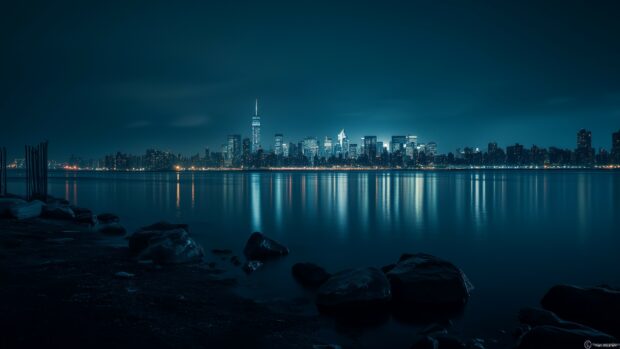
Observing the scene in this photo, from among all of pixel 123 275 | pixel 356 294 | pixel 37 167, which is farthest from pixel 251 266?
pixel 37 167

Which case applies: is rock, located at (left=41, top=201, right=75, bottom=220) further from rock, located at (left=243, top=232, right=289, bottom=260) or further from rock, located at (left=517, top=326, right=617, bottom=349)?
rock, located at (left=517, top=326, right=617, bottom=349)

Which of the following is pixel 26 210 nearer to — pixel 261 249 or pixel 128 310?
pixel 261 249

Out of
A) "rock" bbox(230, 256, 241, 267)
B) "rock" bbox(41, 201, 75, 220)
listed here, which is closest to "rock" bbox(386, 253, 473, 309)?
"rock" bbox(230, 256, 241, 267)

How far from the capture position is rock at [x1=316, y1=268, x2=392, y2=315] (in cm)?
1121

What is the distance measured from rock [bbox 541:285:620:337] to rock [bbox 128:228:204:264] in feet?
A: 43.3

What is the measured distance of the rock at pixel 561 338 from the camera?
7.72 meters

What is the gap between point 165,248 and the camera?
16141 mm

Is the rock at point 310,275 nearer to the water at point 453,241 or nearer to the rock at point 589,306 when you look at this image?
the water at point 453,241

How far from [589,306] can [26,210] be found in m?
32.8

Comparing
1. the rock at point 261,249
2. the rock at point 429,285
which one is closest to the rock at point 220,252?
the rock at point 261,249

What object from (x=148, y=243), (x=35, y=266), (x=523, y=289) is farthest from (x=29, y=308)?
(x=523, y=289)

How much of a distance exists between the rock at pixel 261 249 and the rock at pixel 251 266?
156cm

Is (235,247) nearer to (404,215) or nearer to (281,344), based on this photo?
(281,344)

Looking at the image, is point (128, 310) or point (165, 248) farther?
point (165, 248)
